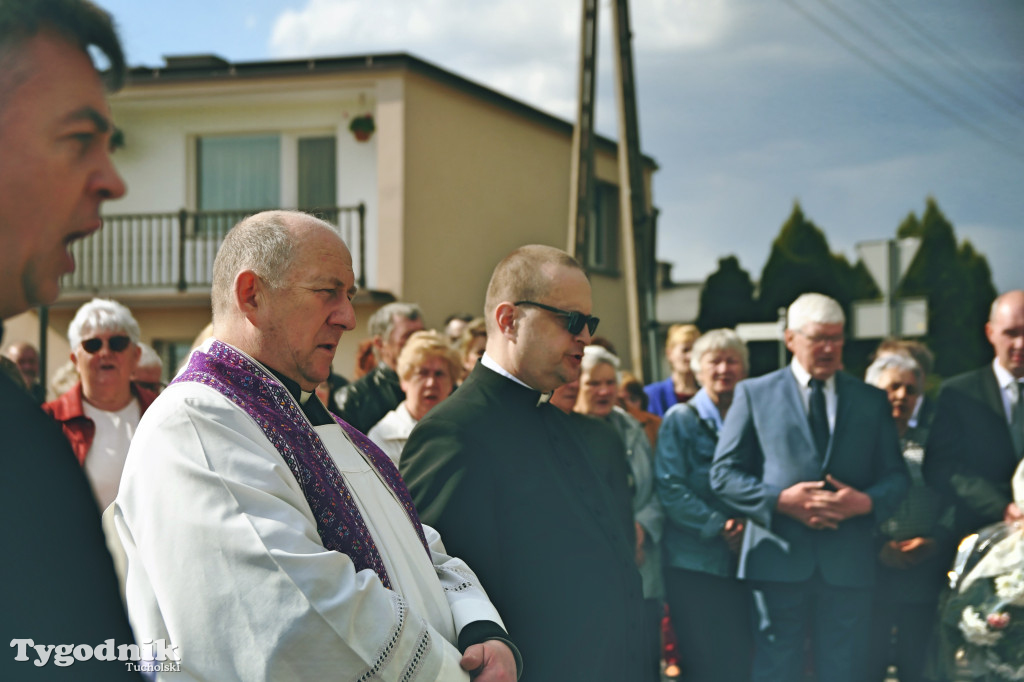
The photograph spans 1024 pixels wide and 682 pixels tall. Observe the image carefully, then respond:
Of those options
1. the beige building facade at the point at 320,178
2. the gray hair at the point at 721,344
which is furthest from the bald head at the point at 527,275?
the beige building facade at the point at 320,178

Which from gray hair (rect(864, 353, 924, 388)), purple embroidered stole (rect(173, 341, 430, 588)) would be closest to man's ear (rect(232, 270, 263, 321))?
purple embroidered stole (rect(173, 341, 430, 588))

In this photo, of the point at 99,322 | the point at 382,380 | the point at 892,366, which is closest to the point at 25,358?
the point at 382,380

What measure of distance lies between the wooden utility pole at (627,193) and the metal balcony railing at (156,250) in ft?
21.4

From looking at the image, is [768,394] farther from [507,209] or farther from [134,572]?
[507,209]

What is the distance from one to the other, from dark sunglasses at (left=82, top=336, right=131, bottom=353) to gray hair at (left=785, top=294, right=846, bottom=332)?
3169mm

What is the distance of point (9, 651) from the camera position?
820 millimetres

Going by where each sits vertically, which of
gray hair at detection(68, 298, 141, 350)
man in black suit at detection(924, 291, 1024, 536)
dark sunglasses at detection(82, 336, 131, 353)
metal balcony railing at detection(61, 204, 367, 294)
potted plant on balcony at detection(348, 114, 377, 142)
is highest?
potted plant on balcony at detection(348, 114, 377, 142)

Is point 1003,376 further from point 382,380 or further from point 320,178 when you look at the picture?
point 320,178

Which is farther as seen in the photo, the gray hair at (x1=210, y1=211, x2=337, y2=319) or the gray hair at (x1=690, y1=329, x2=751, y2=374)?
the gray hair at (x1=690, y1=329, x2=751, y2=374)

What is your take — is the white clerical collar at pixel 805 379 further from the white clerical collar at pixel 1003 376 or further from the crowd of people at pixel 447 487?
the white clerical collar at pixel 1003 376

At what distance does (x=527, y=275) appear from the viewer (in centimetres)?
338

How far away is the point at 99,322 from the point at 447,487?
2287 mm

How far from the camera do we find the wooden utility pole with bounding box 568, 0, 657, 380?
9594 millimetres

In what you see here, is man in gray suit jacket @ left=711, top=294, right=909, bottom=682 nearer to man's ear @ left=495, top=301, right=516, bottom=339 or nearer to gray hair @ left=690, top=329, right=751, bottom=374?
gray hair @ left=690, top=329, right=751, bottom=374
